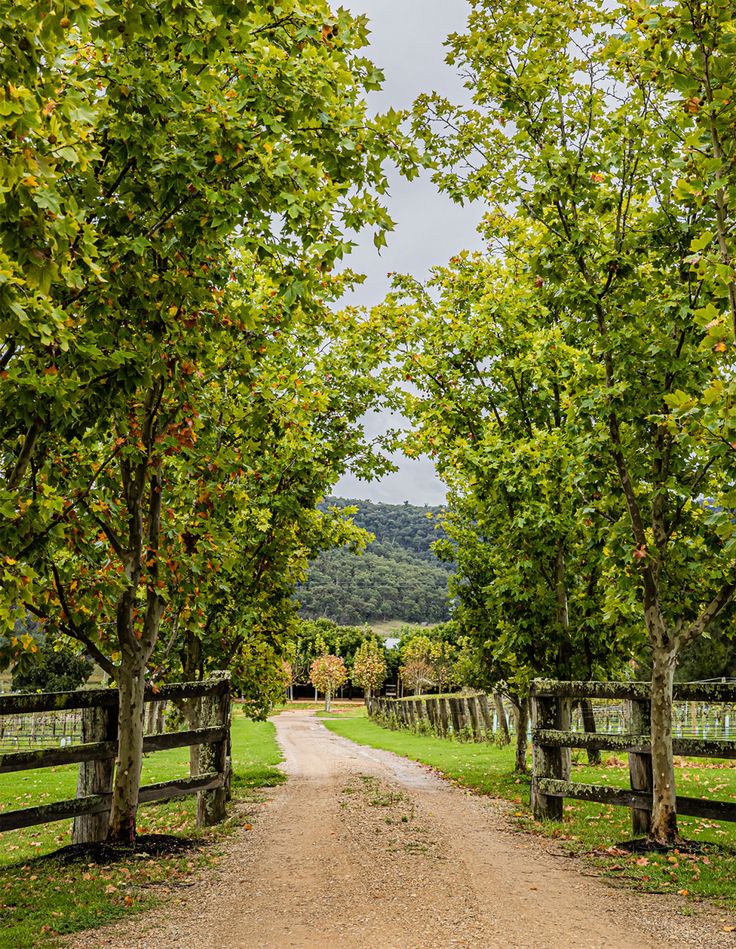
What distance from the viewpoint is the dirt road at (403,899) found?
5.67 m

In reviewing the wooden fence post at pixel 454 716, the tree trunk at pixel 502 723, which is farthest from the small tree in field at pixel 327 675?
the tree trunk at pixel 502 723

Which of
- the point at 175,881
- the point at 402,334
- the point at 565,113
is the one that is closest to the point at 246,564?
the point at 402,334

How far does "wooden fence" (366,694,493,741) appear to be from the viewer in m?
29.7

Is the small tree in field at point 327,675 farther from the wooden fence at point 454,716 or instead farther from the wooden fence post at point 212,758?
the wooden fence post at point 212,758

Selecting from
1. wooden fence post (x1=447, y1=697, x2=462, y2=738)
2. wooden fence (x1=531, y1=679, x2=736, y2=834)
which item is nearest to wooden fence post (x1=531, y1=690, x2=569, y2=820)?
wooden fence (x1=531, y1=679, x2=736, y2=834)

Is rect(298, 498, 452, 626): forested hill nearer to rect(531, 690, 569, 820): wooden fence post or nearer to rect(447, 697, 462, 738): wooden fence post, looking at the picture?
rect(447, 697, 462, 738): wooden fence post

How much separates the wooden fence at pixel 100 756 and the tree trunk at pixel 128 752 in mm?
126

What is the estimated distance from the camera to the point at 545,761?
11062 mm

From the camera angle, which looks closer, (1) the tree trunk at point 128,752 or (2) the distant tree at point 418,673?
(1) the tree trunk at point 128,752

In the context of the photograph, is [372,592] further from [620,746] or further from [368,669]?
[620,746]

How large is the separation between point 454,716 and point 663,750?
24501 mm

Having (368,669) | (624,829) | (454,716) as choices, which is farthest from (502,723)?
(368,669)

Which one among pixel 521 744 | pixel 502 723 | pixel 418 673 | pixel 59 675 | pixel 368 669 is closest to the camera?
pixel 521 744

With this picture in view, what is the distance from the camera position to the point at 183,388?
7.49 metres
